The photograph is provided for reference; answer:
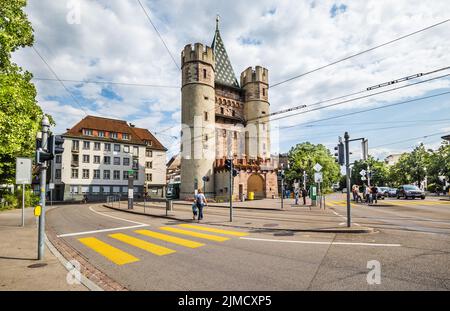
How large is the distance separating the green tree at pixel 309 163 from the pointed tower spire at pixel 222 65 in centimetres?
2044

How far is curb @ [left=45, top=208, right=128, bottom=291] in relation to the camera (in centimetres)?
465

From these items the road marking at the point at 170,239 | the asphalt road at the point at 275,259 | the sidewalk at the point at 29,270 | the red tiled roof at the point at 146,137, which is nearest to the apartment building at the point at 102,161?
the red tiled roof at the point at 146,137

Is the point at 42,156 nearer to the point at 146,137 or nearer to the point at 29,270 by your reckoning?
the point at 29,270

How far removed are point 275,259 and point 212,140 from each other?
33125mm

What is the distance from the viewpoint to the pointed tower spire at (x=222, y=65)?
149 feet

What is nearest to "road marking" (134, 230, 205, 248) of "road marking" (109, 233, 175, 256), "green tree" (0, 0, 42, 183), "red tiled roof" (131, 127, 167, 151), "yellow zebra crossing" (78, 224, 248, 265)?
"yellow zebra crossing" (78, 224, 248, 265)

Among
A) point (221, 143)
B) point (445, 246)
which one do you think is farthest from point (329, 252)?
point (221, 143)

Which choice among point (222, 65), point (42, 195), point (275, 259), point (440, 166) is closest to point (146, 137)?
point (222, 65)

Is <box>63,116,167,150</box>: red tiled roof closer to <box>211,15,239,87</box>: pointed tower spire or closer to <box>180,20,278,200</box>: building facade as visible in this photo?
<box>180,20,278,200</box>: building facade

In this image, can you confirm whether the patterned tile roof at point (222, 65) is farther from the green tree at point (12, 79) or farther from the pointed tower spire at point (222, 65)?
the green tree at point (12, 79)

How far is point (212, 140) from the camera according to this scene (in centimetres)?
3866

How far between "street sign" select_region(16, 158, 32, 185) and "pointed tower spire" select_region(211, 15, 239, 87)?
119 ft

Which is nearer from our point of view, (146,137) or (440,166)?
(440,166)

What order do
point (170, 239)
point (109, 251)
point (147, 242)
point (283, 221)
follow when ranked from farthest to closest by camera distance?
point (283, 221), point (170, 239), point (147, 242), point (109, 251)
